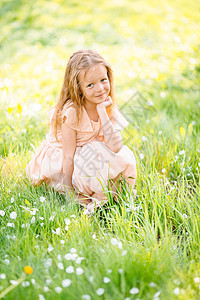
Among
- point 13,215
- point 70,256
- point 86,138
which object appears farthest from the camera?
point 86,138

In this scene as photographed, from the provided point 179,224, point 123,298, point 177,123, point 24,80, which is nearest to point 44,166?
point 179,224

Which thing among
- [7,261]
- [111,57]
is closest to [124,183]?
[7,261]

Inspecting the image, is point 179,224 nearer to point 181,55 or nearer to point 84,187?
point 84,187

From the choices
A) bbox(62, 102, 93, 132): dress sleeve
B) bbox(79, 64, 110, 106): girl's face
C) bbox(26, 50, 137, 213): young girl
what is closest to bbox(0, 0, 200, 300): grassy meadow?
bbox(26, 50, 137, 213): young girl

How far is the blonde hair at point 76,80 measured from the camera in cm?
238

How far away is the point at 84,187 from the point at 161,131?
118cm

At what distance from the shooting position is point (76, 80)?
7.94 ft

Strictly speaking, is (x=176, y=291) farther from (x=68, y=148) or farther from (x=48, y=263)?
(x=68, y=148)

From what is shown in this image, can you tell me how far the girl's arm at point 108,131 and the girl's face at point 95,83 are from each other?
0.06m

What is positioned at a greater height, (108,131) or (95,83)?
(95,83)

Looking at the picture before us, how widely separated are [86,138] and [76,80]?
47 centimetres

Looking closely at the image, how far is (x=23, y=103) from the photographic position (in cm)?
423

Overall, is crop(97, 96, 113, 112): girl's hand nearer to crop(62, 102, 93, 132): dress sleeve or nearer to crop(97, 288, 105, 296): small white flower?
crop(62, 102, 93, 132): dress sleeve

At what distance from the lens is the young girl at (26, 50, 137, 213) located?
7.91 feet
